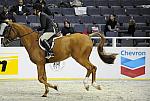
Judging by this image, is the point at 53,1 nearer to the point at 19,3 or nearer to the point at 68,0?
the point at 68,0

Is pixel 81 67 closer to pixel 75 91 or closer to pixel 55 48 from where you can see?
pixel 75 91

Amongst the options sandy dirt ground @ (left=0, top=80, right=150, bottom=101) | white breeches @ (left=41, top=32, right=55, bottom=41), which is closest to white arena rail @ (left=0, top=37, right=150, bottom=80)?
sandy dirt ground @ (left=0, top=80, right=150, bottom=101)

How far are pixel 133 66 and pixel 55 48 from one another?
4.62 m

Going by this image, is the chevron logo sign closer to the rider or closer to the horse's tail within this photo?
the horse's tail

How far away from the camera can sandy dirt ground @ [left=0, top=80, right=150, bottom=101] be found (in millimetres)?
11031

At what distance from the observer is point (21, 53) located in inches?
606

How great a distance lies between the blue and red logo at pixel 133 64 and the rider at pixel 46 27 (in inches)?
177

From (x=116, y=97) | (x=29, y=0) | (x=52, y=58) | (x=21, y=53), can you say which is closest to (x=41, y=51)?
(x=52, y=58)

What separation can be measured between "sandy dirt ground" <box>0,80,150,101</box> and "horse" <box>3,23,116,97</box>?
37cm

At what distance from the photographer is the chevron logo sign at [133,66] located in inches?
A: 629

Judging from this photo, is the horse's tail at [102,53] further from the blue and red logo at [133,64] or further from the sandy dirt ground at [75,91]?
the blue and red logo at [133,64]

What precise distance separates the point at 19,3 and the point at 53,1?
2504 millimetres

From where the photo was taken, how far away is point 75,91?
12.6 metres

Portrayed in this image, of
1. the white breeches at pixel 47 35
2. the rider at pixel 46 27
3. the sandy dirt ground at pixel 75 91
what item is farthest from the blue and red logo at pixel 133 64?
the white breeches at pixel 47 35
